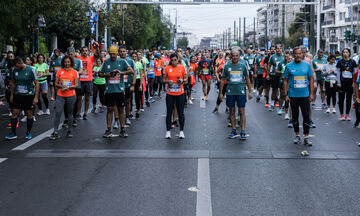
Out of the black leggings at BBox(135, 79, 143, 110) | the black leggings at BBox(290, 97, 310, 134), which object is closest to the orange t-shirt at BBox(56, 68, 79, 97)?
the black leggings at BBox(135, 79, 143, 110)

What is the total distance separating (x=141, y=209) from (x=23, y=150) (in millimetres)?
4433

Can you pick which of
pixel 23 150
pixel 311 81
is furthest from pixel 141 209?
pixel 311 81

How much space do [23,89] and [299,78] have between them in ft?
17.5

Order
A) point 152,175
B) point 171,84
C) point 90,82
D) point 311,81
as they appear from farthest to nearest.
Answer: point 90,82, point 171,84, point 311,81, point 152,175

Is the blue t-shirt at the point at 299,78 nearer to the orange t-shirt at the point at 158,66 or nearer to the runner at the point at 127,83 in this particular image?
the runner at the point at 127,83

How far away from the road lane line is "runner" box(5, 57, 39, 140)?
13.7ft

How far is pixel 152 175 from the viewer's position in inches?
283

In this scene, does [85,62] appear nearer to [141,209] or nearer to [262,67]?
[262,67]

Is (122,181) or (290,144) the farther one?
(290,144)

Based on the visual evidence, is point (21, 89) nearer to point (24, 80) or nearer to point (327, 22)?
point (24, 80)

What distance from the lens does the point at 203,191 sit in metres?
6.29

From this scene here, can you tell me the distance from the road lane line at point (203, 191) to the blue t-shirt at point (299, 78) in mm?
2557

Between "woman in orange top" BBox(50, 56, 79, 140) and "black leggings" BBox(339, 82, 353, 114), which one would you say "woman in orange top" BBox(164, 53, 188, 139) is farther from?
"black leggings" BBox(339, 82, 353, 114)

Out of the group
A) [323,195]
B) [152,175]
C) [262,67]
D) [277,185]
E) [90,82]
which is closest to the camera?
[323,195]
